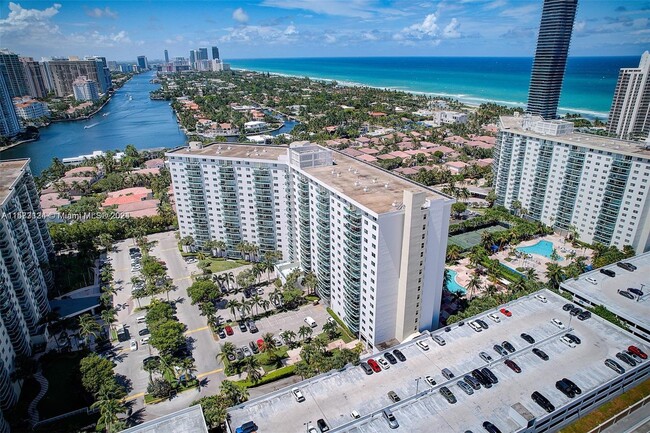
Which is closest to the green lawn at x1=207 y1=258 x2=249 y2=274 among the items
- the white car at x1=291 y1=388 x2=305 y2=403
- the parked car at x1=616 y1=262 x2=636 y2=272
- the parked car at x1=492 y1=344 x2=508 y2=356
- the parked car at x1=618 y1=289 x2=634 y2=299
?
the white car at x1=291 y1=388 x2=305 y2=403

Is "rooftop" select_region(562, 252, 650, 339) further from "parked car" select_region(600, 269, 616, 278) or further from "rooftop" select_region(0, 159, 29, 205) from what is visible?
"rooftop" select_region(0, 159, 29, 205)

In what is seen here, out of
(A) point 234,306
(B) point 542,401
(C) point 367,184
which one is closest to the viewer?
(B) point 542,401

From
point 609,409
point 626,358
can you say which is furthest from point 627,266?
point 609,409

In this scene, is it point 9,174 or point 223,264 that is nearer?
point 9,174

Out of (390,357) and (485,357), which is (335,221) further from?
(485,357)

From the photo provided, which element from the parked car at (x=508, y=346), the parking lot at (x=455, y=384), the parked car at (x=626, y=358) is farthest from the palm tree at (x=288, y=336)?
the parked car at (x=626, y=358)

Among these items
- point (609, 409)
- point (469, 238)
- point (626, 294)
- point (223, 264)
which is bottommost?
point (469, 238)

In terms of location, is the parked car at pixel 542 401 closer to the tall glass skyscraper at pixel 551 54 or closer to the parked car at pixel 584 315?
the parked car at pixel 584 315
